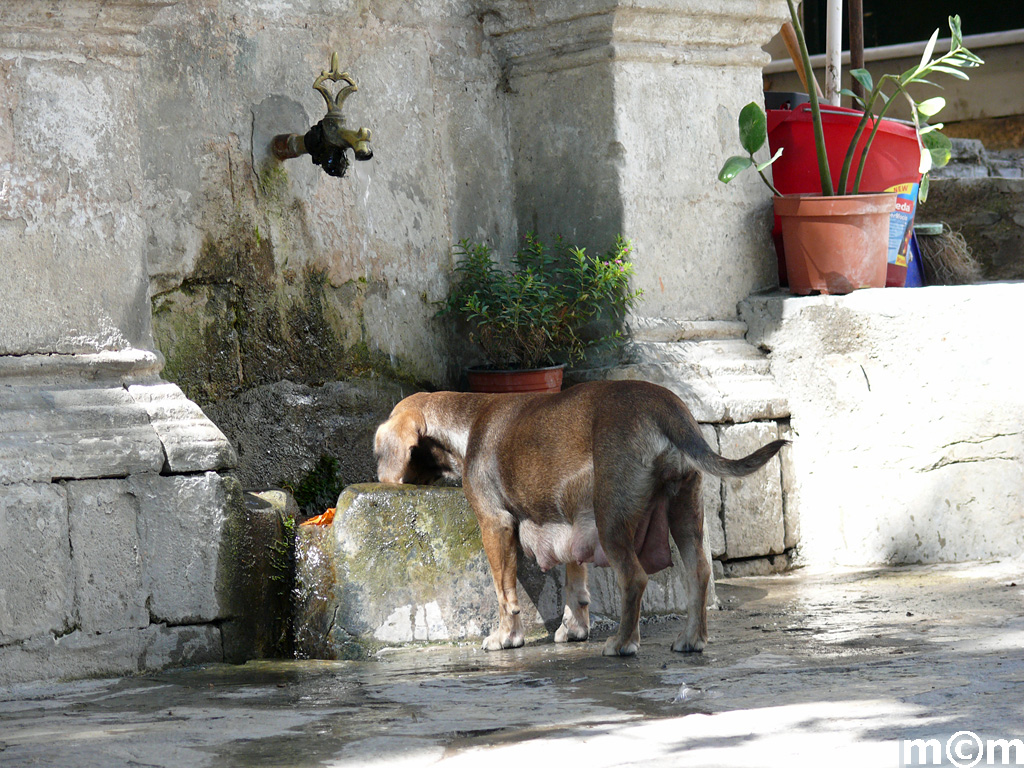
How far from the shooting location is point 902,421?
5.49 metres

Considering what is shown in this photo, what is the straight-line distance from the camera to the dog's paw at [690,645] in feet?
13.0

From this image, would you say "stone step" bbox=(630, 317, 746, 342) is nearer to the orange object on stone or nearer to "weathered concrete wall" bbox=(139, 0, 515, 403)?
"weathered concrete wall" bbox=(139, 0, 515, 403)

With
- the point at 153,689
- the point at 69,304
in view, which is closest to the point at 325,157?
the point at 69,304

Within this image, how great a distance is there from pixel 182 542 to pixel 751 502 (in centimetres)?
271

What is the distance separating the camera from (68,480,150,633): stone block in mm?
3977

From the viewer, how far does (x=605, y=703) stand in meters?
3.23

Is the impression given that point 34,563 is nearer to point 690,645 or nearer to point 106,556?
point 106,556

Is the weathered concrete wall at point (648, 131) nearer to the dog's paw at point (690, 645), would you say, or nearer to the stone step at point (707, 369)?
the stone step at point (707, 369)

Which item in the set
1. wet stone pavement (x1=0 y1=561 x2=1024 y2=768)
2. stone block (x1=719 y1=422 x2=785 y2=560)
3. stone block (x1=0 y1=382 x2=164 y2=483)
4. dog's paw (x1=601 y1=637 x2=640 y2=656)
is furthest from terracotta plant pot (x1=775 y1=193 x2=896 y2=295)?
stone block (x1=0 y1=382 x2=164 y2=483)

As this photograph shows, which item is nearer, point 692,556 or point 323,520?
point 692,556

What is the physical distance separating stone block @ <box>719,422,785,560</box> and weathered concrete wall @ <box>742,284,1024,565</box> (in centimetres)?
18

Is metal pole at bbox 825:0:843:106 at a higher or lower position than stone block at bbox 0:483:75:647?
higher

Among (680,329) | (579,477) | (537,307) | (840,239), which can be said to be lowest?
(579,477)

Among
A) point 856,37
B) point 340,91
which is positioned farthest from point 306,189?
point 856,37
